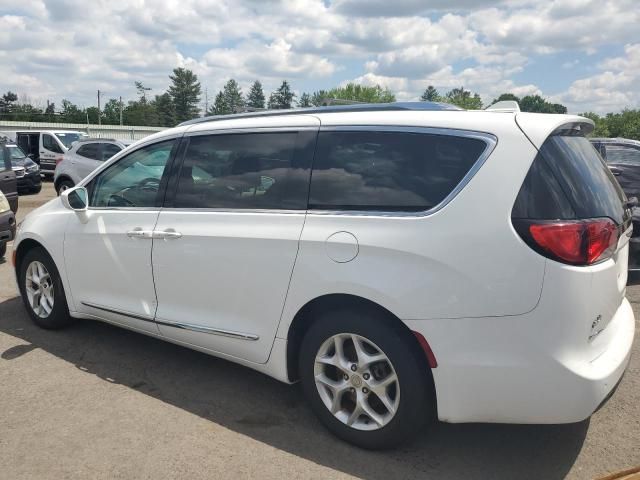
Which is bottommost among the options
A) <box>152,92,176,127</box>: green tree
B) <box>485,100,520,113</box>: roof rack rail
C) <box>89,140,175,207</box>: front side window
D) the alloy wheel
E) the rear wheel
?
the rear wheel

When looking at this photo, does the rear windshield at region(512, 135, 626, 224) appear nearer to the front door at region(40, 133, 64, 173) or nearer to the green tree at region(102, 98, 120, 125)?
the front door at region(40, 133, 64, 173)

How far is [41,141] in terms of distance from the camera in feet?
73.5

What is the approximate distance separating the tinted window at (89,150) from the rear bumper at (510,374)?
1392 cm

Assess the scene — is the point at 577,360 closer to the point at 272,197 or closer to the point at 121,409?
the point at 272,197

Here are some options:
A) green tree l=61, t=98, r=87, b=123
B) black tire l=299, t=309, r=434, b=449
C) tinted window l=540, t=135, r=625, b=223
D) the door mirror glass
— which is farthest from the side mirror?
green tree l=61, t=98, r=87, b=123

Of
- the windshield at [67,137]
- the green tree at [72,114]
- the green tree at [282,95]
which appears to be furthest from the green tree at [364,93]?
the windshield at [67,137]

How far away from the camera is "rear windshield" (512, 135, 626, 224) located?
2.55 metres

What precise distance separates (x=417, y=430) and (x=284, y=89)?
385ft

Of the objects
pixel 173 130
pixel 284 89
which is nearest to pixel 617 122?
pixel 284 89

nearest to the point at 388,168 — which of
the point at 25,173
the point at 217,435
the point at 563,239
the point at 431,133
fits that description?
the point at 431,133

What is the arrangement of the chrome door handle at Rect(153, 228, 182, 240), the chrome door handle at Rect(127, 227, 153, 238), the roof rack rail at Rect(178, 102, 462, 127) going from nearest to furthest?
the roof rack rail at Rect(178, 102, 462, 127), the chrome door handle at Rect(153, 228, 182, 240), the chrome door handle at Rect(127, 227, 153, 238)

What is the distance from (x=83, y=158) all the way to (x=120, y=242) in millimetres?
12000

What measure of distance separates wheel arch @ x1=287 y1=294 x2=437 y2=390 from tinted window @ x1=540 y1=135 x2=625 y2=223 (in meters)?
0.98

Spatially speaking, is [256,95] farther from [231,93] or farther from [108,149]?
[108,149]
